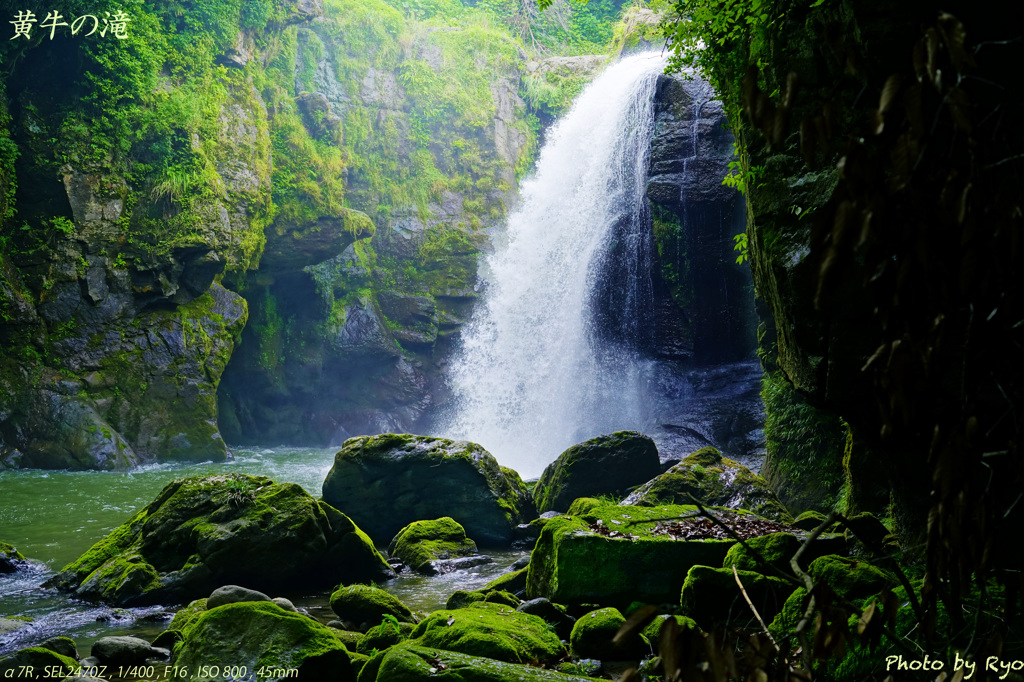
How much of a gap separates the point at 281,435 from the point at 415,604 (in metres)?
15.6

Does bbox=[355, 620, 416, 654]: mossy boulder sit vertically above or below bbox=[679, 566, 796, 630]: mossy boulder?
below

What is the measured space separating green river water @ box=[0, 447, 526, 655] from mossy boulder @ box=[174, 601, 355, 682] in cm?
193

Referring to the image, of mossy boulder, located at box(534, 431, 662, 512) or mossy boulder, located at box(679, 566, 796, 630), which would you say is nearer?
mossy boulder, located at box(679, 566, 796, 630)

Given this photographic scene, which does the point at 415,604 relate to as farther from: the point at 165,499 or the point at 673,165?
the point at 673,165

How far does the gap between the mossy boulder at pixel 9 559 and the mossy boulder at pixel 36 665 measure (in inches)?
142

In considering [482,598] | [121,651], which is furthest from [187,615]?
[482,598]

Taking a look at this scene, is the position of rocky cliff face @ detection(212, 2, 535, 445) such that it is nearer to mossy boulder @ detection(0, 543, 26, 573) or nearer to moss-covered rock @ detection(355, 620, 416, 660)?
mossy boulder @ detection(0, 543, 26, 573)

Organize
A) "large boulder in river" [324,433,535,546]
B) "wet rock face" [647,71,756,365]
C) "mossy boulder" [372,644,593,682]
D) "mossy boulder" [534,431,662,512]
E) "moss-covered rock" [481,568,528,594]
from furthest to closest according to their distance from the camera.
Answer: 1. "wet rock face" [647,71,756,365]
2. "mossy boulder" [534,431,662,512]
3. "large boulder in river" [324,433,535,546]
4. "moss-covered rock" [481,568,528,594]
5. "mossy boulder" [372,644,593,682]

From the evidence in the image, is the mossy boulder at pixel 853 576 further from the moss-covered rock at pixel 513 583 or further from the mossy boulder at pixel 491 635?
the moss-covered rock at pixel 513 583

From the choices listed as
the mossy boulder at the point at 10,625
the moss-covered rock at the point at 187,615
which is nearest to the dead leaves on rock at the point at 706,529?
the moss-covered rock at the point at 187,615

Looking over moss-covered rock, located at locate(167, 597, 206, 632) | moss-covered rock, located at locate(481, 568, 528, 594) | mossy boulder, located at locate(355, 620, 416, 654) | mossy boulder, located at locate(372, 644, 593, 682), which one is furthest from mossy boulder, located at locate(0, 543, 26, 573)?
mossy boulder, located at locate(372, 644, 593, 682)

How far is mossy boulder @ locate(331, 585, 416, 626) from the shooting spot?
5.73 m

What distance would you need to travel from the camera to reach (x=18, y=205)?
46.6 feet

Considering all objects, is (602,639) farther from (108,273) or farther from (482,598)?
(108,273)
